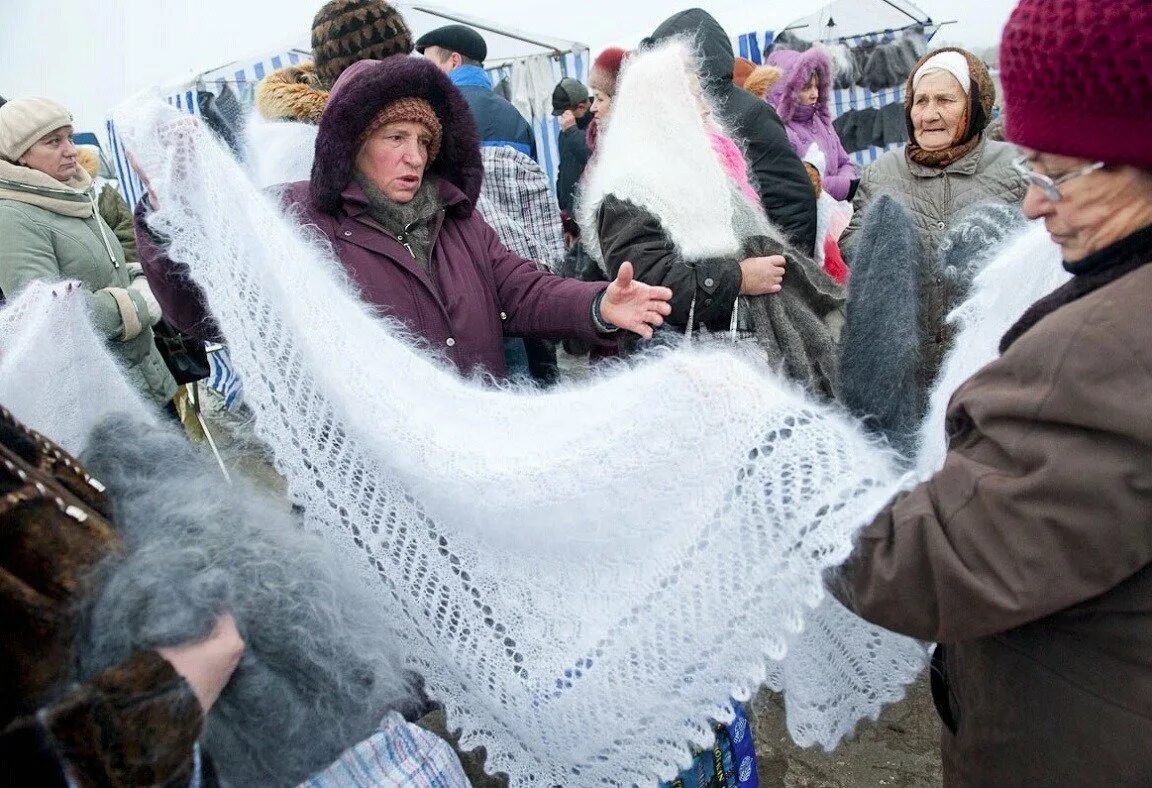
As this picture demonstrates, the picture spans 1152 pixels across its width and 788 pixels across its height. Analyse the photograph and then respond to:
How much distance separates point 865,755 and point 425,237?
1948 mm

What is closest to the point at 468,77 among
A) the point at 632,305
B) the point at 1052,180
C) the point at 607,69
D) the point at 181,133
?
the point at 607,69

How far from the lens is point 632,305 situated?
6.52ft

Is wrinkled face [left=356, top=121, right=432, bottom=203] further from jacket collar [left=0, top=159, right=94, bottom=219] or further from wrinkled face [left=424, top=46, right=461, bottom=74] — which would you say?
wrinkled face [left=424, top=46, right=461, bottom=74]

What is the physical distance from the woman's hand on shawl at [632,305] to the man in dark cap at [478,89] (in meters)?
2.02

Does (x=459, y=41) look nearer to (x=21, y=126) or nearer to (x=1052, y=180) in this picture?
(x=21, y=126)

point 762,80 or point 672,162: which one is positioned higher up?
point 672,162

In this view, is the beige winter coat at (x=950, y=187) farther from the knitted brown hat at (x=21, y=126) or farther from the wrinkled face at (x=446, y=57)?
the knitted brown hat at (x=21, y=126)

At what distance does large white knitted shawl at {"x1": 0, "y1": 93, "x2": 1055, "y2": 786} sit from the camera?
1.16m

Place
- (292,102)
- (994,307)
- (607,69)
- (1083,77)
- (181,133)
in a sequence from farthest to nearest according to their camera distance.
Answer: (607,69), (292,102), (994,307), (181,133), (1083,77)

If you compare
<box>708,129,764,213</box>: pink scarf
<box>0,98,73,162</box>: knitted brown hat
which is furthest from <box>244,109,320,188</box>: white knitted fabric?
<box>708,129,764,213</box>: pink scarf

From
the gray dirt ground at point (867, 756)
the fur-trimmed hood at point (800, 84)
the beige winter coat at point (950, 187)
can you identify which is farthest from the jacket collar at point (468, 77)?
the gray dirt ground at point (867, 756)

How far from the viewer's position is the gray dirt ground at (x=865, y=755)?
8.16 feet

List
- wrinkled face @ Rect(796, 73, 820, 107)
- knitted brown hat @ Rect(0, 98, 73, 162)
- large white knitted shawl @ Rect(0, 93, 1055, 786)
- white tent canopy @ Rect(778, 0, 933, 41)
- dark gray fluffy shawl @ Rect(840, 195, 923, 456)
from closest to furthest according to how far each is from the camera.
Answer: large white knitted shawl @ Rect(0, 93, 1055, 786) < dark gray fluffy shawl @ Rect(840, 195, 923, 456) < knitted brown hat @ Rect(0, 98, 73, 162) < wrinkled face @ Rect(796, 73, 820, 107) < white tent canopy @ Rect(778, 0, 933, 41)

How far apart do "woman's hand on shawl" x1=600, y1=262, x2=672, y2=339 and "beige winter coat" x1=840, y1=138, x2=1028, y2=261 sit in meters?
1.11
